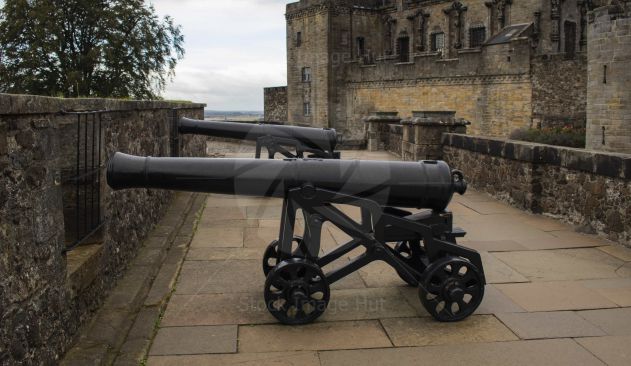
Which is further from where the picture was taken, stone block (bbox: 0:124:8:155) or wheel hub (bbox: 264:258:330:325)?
wheel hub (bbox: 264:258:330:325)

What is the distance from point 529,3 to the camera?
28.8 meters

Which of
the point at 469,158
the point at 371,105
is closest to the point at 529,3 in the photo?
the point at 371,105

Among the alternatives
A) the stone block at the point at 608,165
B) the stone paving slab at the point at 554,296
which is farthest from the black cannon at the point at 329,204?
the stone block at the point at 608,165

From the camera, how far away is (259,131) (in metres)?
9.60

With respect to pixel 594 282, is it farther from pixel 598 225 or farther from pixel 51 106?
pixel 51 106

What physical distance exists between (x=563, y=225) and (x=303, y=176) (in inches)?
175

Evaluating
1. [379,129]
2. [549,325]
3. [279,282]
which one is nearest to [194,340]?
[279,282]

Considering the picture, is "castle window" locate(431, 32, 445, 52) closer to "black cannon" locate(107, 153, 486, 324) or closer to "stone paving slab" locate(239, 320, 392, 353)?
"black cannon" locate(107, 153, 486, 324)

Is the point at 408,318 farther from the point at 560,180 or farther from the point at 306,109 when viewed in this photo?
the point at 306,109

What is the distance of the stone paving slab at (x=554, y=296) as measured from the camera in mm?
4578

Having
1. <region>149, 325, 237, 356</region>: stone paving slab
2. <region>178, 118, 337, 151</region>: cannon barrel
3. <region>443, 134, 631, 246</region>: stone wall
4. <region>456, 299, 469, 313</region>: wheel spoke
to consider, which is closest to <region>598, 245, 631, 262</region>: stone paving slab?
<region>443, 134, 631, 246</region>: stone wall

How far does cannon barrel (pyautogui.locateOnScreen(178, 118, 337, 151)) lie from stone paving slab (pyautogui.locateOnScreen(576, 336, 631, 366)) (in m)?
6.09

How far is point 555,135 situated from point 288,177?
63.5ft

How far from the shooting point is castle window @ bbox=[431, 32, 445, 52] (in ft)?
115
